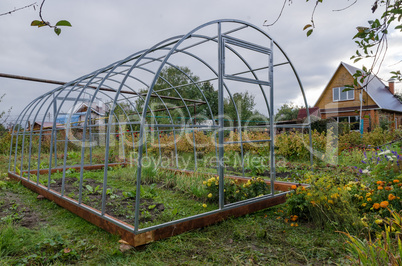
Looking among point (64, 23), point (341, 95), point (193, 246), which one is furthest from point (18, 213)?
point (341, 95)

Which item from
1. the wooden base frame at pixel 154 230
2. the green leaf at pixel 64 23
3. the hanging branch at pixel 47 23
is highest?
the hanging branch at pixel 47 23

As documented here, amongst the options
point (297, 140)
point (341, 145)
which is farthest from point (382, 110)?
point (297, 140)

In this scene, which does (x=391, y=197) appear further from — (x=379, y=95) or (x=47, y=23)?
(x=379, y=95)

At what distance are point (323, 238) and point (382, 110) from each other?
61.1 ft

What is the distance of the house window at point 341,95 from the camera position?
19391 millimetres

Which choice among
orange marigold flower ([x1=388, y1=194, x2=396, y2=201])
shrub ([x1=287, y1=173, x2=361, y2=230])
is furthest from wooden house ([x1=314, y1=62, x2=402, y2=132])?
orange marigold flower ([x1=388, y1=194, x2=396, y2=201])

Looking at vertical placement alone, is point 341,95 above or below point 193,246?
above

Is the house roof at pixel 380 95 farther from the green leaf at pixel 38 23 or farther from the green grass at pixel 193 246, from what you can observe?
the green leaf at pixel 38 23

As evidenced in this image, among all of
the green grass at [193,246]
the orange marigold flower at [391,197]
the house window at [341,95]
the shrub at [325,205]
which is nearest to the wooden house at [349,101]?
the house window at [341,95]

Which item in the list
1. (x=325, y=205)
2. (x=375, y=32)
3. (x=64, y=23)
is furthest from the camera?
(x=325, y=205)

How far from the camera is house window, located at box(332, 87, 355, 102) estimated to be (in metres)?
19.4

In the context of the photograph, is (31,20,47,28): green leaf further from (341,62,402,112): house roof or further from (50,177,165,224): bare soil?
(341,62,402,112): house roof

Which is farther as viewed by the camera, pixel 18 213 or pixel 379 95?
pixel 379 95

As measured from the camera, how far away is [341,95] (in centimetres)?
1991
